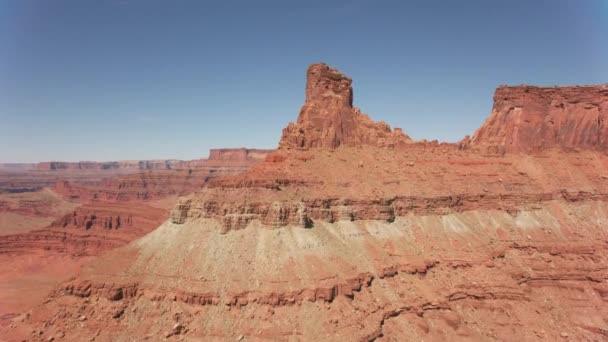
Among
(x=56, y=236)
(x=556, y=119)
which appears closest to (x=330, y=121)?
(x=556, y=119)

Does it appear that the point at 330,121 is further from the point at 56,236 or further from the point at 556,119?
the point at 56,236

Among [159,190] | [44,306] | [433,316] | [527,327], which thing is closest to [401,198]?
[433,316]

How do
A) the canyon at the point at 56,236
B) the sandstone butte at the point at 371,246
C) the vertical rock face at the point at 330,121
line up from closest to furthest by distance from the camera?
the sandstone butte at the point at 371,246
the vertical rock face at the point at 330,121
the canyon at the point at 56,236

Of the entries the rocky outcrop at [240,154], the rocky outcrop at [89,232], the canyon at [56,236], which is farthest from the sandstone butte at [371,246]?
the rocky outcrop at [240,154]

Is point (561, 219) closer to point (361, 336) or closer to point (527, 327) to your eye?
point (527, 327)

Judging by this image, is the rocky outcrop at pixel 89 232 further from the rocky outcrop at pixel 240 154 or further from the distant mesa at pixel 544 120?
the rocky outcrop at pixel 240 154

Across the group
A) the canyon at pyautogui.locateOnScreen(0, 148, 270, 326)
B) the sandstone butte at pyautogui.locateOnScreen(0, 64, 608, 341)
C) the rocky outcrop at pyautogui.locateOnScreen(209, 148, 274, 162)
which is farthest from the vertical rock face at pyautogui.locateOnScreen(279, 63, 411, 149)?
the rocky outcrop at pyautogui.locateOnScreen(209, 148, 274, 162)

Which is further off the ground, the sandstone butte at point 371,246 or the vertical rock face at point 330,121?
the vertical rock face at point 330,121
